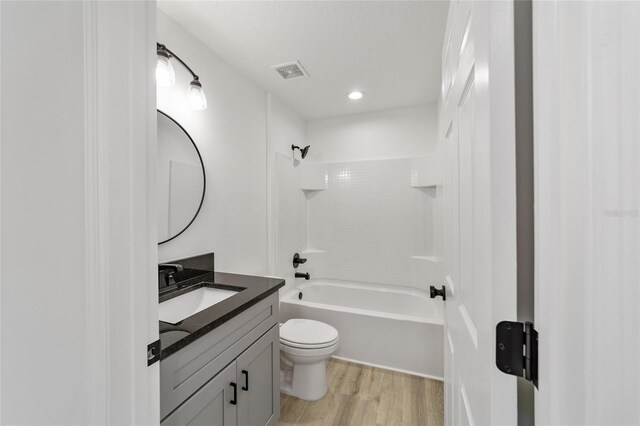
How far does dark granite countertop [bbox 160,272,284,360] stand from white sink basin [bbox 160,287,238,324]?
2cm

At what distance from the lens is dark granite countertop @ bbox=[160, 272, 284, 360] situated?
912 mm

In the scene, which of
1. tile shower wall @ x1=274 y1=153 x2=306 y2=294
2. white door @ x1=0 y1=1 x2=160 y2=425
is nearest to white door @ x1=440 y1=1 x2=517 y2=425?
white door @ x1=0 y1=1 x2=160 y2=425

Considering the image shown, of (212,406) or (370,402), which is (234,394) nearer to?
(212,406)

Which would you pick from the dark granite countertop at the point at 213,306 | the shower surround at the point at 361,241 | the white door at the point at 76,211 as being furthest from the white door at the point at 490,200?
the shower surround at the point at 361,241

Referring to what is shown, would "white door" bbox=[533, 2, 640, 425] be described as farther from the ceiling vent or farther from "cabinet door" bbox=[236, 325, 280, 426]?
the ceiling vent

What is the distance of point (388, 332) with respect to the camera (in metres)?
2.21

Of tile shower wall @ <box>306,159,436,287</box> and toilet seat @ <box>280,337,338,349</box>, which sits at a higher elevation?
tile shower wall @ <box>306,159,436,287</box>

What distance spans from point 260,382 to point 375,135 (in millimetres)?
2624

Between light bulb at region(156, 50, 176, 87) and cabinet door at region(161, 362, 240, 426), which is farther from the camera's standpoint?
light bulb at region(156, 50, 176, 87)

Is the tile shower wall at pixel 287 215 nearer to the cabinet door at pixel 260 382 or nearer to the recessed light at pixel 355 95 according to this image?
the recessed light at pixel 355 95

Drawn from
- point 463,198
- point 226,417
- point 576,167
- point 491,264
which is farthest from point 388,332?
point 576,167

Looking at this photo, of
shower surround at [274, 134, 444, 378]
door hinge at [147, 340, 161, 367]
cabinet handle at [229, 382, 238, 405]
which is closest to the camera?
door hinge at [147, 340, 161, 367]

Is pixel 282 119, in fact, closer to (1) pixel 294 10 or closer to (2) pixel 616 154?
(1) pixel 294 10

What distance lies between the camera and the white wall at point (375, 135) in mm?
2855
